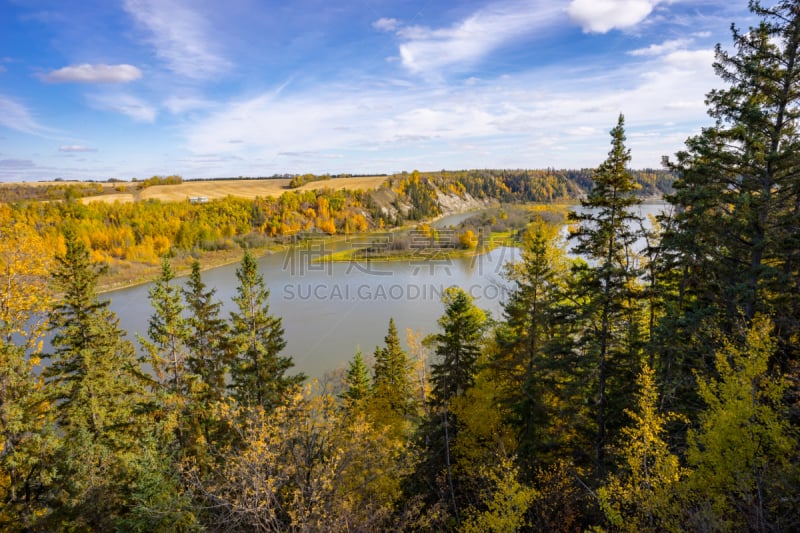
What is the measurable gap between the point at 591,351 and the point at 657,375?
2.03 m

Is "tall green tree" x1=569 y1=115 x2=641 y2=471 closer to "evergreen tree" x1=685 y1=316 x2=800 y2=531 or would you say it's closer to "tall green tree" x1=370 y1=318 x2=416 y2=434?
"evergreen tree" x1=685 y1=316 x2=800 y2=531

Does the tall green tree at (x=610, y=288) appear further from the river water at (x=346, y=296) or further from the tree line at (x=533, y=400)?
the river water at (x=346, y=296)

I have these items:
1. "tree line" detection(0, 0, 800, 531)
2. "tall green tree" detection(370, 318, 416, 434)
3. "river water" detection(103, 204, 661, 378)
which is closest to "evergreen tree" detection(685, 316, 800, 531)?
"tree line" detection(0, 0, 800, 531)

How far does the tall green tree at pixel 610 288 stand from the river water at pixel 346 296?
8.69 metres

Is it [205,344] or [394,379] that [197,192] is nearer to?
[205,344]

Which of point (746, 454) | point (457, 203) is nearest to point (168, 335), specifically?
point (746, 454)

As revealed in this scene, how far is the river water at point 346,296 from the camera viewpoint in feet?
101

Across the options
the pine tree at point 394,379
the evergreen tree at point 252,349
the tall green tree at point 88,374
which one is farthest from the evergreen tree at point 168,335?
the pine tree at point 394,379

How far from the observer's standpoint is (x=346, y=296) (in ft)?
149

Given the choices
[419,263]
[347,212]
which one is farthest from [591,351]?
[347,212]

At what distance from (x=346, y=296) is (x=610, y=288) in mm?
37228

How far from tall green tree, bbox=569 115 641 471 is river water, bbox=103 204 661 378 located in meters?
8.69

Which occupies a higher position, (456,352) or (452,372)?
(456,352)

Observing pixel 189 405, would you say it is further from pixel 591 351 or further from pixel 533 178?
pixel 533 178
